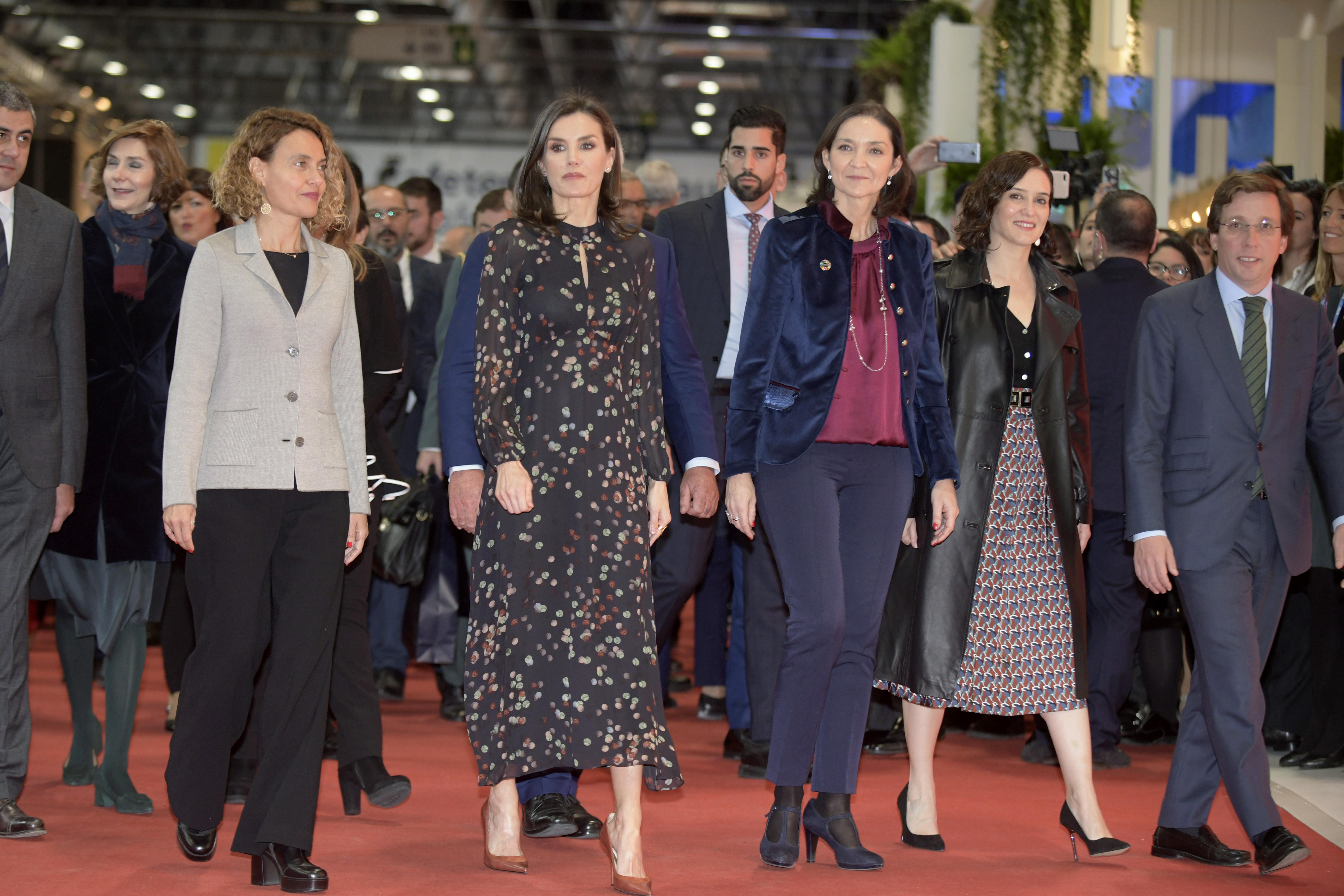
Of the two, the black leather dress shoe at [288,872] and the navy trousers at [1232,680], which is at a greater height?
the navy trousers at [1232,680]

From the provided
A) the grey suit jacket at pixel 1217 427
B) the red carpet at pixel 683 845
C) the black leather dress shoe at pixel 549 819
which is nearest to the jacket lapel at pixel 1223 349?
the grey suit jacket at pixel 1217 427

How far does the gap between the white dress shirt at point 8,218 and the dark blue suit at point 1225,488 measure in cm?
303

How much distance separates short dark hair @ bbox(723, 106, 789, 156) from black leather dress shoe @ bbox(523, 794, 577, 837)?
2456mm

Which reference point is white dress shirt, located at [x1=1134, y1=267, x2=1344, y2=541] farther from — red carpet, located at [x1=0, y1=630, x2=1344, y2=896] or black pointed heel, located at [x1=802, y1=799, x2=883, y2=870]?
black pointed heel, located at [x1=802, y1=799, x2=883, y2=870]

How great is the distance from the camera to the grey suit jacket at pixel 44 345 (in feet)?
12.5

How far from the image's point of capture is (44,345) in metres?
3.88

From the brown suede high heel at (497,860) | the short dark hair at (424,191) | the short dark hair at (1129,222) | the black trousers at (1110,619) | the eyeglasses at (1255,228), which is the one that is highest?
the short dark hair at (424,191)

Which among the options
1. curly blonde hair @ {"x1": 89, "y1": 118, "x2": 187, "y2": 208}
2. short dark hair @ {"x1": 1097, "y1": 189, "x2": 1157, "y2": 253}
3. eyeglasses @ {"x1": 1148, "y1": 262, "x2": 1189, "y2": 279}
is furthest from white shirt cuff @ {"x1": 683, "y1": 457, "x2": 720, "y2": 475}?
eyeglasses @ {"x1": 1148, "y1": 262, "x2": 1189, "y2": 279}

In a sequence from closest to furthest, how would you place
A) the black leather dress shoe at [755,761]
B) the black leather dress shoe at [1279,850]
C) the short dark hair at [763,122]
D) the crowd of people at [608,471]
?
the crowd of people at [608,471] → the black leather dress shoe at [1279,850] → the black leather dress shoe at [755,761] → the short dark hair at [763,122]

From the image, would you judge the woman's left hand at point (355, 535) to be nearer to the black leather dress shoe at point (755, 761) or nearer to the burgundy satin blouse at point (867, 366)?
the burgundy satin blouse at point (867, 366)

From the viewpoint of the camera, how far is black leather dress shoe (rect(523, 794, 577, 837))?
12.5 ft

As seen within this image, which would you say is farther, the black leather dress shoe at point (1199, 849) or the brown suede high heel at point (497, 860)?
the black leather dress shoe at point (1199, 849)

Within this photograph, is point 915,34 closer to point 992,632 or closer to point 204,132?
point 992,632

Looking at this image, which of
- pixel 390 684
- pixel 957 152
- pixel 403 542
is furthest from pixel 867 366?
pixel 390 684
